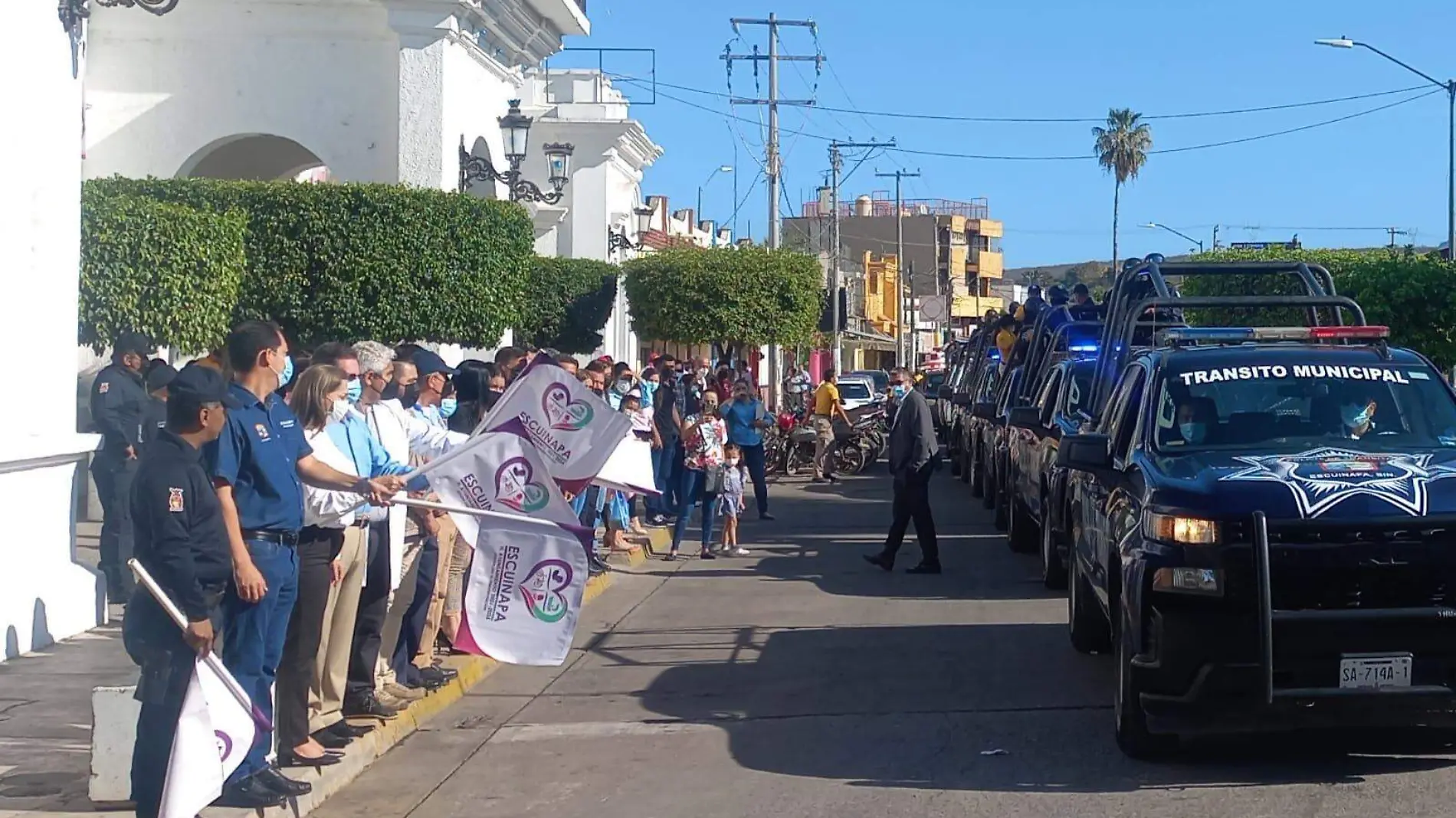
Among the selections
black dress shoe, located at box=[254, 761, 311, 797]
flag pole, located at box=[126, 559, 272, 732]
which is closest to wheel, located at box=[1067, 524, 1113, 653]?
black dress shoe, located at box=[254, 761, 311, 797]

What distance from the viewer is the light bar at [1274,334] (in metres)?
9.07

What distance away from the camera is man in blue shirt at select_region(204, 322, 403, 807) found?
6.39m

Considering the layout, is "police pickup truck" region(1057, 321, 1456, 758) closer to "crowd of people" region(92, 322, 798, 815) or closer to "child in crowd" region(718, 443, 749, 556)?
"crowd of people" region(92, 322, 798, 815)

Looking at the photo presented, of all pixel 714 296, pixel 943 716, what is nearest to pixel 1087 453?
pixel 943 716

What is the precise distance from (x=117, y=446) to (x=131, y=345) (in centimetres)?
78

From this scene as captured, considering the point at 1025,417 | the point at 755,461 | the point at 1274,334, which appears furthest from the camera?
the point at 755,461

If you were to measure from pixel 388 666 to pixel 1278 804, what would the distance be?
193 inches

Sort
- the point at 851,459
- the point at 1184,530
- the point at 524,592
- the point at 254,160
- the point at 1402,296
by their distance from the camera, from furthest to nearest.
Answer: the point at 851,459 < the point at 1402,296 < the point at 254,160 < the point at 524,592 < the point at 1184,530

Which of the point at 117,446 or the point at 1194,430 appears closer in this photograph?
the point at 1194,430

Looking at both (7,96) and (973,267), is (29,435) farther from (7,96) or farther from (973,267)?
(973,267)

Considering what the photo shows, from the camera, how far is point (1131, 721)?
7.47 meters

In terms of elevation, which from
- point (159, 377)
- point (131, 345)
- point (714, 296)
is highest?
point (714, 296)

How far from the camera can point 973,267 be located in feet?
351

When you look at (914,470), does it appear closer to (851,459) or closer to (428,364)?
(428,364)
